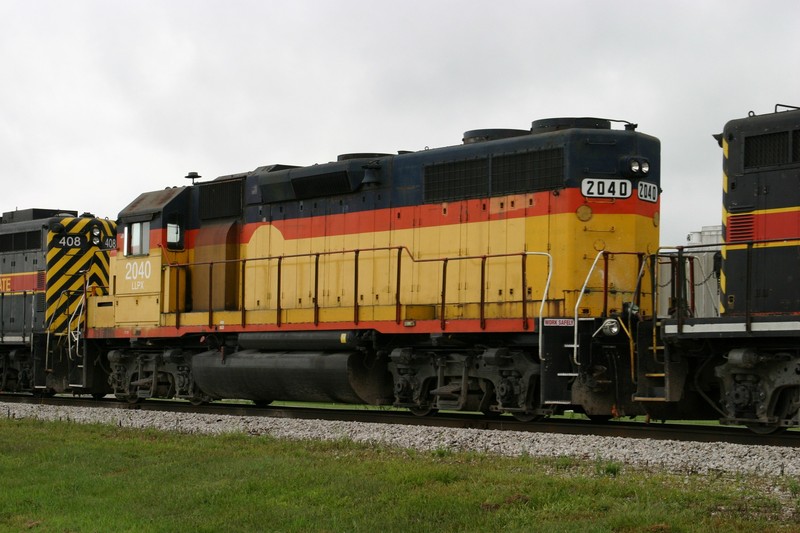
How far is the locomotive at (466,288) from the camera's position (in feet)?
36.3

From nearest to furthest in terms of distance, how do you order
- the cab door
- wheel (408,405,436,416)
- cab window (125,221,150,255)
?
wheel (408,405,436,416)
the cab door
cab window (125,221,150,255)

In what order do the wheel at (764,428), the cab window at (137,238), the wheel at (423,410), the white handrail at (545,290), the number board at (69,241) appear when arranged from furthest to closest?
1. the number board at (69,241)
2. the cab window at (137,238)
3. the wheel at (423,410)
4. the white handrail at (545,290)
5. the wheel at (764,428)

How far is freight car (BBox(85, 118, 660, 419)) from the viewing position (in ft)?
41.7

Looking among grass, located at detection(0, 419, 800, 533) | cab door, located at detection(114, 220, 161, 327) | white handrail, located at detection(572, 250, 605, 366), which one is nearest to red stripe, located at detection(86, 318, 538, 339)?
cab door, located at detection(114, 220, 161, 327)

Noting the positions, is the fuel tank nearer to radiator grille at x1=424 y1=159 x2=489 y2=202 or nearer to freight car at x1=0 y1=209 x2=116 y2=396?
radiator grille at x1=424 y1=159 x2=489 y2=202

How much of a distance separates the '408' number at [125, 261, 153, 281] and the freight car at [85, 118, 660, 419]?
32 mm

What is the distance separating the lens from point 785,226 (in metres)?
10.9

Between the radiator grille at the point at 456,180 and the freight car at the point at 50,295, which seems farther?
the freight car at the point at 50,295

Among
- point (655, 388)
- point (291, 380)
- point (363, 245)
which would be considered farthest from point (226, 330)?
point (655, 388)

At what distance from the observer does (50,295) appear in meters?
20.3

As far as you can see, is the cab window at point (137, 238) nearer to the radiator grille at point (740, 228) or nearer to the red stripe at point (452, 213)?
the red stripe at point (452, 213)

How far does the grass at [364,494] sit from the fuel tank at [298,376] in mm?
3982

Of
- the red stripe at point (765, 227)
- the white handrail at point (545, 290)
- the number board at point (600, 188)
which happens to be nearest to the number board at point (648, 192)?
the number board at point (600, 188)

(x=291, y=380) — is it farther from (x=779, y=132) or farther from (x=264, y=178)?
(x=779, y=132)
